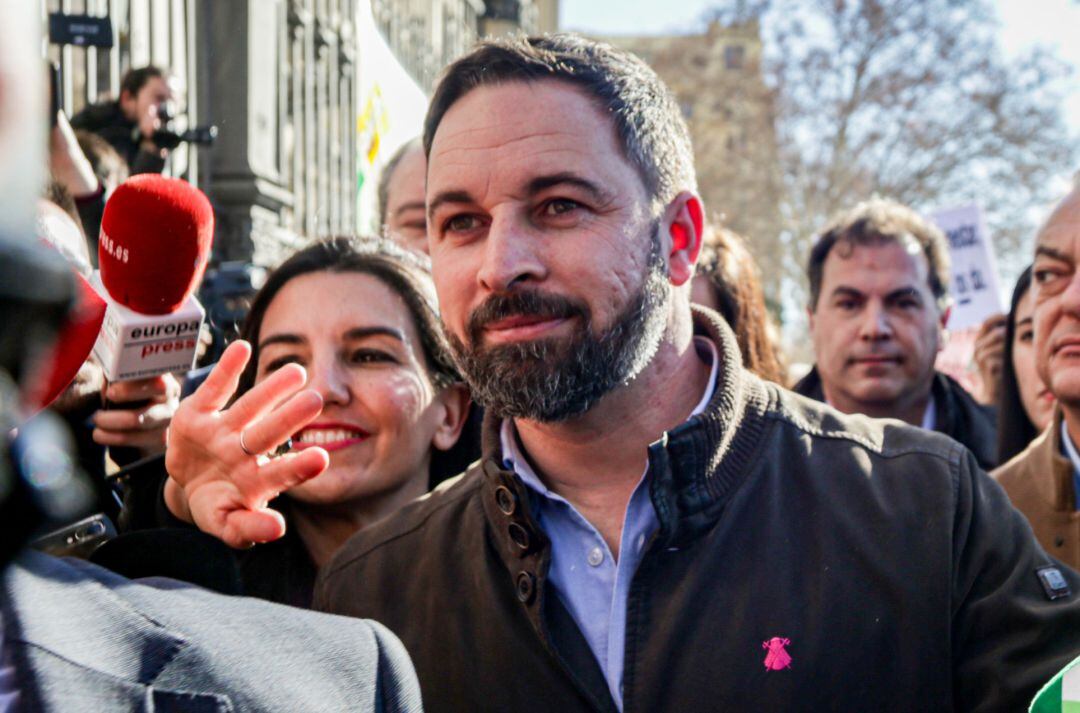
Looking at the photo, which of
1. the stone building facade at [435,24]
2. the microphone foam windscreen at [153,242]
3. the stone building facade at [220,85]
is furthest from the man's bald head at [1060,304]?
the stone building facade at [435,24]

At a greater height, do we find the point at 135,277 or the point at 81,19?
the point at 81,19

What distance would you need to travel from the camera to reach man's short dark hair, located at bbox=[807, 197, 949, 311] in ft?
15.2

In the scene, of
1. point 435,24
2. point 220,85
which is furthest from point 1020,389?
point 435,24

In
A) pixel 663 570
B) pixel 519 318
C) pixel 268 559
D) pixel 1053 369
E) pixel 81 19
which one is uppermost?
pixel 81 19

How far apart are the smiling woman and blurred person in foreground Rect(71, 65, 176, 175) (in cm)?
260

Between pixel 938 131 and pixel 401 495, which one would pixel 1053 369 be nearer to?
pixel 401 495

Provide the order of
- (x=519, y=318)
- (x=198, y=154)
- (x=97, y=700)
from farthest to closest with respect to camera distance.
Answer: (x=198, y=154)
(x=519, y=318)
(x=97, y=700)

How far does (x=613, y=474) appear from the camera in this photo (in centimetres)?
236

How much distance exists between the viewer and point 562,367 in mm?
2287

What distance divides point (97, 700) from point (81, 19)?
3442 millimetres

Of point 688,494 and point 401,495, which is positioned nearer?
point 688,494

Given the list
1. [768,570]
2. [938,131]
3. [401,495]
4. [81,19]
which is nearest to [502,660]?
[768,570]

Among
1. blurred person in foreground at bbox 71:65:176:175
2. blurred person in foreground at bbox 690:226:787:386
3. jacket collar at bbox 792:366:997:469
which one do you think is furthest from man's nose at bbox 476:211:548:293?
blurred person in foreground at bbox 71:65:176:175

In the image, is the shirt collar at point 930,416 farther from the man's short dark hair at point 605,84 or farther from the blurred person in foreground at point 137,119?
the blurred person in foreground at point 137,119
